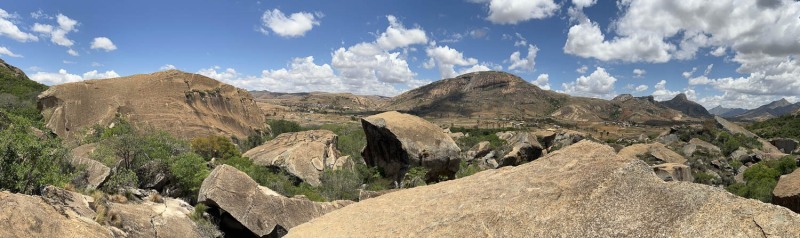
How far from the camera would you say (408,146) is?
32.5 m

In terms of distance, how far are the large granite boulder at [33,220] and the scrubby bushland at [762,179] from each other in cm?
4533

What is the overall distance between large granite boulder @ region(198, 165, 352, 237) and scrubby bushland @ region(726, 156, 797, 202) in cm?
3762

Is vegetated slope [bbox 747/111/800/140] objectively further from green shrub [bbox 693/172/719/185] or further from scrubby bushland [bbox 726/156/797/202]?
green shrub [bbox 693/172/719/185]

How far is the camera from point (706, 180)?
5175 centimetres

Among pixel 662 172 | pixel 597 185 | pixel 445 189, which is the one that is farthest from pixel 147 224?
pixel 662 172

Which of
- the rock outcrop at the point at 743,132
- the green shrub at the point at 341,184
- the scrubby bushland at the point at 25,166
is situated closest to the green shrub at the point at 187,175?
the scrubby bushland at the point at 25,166

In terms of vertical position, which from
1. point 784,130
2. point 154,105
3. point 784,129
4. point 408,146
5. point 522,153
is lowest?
point 522,153

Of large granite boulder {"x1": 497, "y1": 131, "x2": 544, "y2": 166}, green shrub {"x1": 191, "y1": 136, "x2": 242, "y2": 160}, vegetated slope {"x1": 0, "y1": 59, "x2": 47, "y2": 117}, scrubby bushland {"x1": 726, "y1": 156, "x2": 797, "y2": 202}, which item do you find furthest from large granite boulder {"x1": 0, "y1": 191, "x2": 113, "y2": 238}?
vegetated slope {"x1": 0, "y1": 59, "x2": 47, "y2": 117}

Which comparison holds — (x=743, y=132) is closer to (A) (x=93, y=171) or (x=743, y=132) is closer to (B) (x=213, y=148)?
(B) (x=213, y=148)

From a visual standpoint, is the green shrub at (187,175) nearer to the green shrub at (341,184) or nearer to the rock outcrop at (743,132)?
the green shrub at (341,184)

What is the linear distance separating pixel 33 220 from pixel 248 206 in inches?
490

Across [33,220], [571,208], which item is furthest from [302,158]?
[571,208]

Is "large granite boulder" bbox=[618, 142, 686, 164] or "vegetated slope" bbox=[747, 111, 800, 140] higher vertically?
"vegetated slope" bbox=[747, 111, 800, 140]

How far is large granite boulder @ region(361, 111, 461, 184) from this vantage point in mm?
32656
